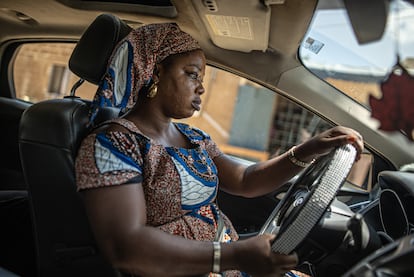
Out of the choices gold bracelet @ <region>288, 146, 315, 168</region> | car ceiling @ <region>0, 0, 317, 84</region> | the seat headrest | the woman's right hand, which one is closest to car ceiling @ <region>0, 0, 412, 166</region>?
car ceiling @ <region>0, 0, 317, 84</region>

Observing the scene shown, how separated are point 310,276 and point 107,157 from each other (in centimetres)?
96

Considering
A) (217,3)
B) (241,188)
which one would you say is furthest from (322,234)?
(217,3)

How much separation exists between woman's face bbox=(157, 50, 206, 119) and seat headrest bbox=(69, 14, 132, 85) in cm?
21

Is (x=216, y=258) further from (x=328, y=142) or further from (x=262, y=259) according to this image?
(x=328, y=142)

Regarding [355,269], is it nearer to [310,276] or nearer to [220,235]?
→ [220,235]

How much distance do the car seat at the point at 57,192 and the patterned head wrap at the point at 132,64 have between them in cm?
13

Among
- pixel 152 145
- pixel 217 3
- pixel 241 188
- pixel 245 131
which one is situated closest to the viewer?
pixel 152 145

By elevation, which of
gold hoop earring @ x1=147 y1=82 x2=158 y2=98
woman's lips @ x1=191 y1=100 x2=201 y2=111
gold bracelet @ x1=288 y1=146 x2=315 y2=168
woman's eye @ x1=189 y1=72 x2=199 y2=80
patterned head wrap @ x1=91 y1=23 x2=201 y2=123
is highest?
patterned head wrap @ x1=91 y1=23 x2=201 y2=123

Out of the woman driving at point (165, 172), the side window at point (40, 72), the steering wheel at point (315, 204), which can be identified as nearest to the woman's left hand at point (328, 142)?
the woman driving at point (165, 172)

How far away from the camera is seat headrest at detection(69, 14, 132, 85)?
5.49 ft

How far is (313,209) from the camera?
1.12 m

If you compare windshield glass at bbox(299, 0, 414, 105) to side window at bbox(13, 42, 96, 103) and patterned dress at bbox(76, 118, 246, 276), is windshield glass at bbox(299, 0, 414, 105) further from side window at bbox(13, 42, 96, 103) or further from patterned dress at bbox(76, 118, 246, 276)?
side window at bbox(13, 42, 96, 103)

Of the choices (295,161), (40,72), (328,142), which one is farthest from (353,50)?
(40,72)

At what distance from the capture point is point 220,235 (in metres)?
1.68
